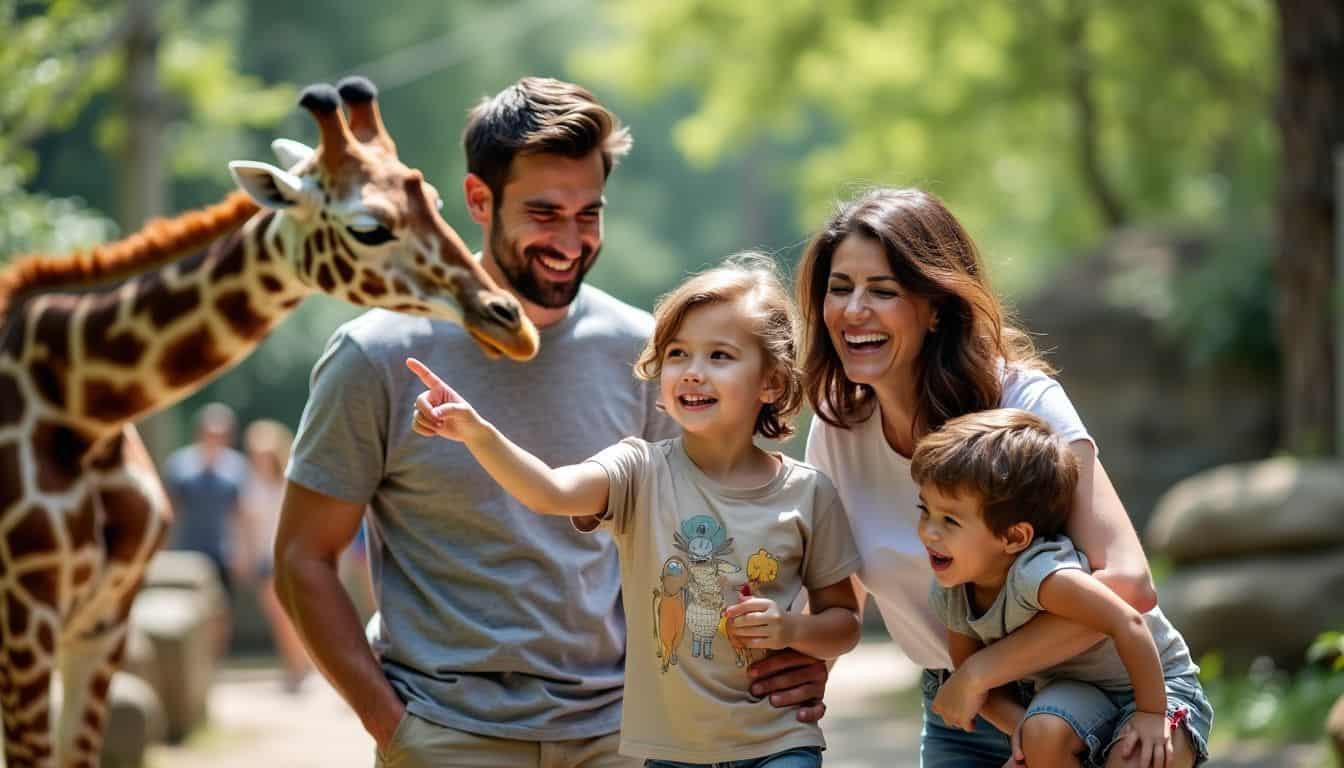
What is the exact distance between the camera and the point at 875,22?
1839cm

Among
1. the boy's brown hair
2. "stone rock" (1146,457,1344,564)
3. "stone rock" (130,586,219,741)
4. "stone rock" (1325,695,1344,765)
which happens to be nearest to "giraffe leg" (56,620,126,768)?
the boy's brown hair

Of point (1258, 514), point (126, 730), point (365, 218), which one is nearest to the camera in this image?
point (365, 218)

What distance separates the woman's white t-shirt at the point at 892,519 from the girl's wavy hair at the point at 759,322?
0.16 metres

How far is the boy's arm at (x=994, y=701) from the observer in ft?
12.2

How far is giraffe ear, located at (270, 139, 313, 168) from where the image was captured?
15.7 feet

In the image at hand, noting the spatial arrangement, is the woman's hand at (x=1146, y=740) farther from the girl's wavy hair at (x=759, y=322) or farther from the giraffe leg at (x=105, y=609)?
the giraffe leg at (x=105, y=609)

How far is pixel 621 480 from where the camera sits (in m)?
3.93

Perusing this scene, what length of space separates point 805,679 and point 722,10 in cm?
1586

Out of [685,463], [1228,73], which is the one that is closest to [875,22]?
[1228,73]

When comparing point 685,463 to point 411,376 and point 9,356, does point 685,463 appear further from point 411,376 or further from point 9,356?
point 9,356

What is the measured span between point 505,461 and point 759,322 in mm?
670

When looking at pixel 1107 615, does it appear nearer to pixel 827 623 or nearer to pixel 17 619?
pixel 827 623

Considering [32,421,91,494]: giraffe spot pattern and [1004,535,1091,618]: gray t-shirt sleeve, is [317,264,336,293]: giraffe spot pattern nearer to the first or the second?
[32,421,91,494]: giraffe spot pattern

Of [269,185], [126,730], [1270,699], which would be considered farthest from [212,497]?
[269,185]
